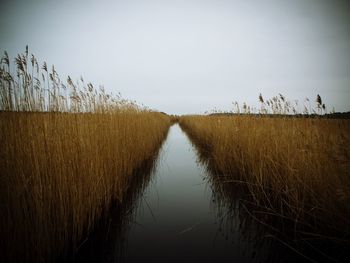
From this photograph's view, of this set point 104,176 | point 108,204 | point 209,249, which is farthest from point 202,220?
point 104,176

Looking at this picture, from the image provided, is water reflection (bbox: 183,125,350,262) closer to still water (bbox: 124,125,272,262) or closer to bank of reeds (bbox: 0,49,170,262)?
still water (bbox: 124,125,272,262)

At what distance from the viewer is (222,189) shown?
3.28m

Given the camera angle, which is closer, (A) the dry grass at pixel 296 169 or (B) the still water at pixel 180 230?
(A) the dry grass at pixel 296 169

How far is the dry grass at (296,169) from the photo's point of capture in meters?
1.58

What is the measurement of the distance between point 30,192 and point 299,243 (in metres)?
2.34

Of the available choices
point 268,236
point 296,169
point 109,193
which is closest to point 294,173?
point 296,169

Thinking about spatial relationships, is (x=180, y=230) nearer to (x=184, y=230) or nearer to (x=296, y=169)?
(x=184, y=230)

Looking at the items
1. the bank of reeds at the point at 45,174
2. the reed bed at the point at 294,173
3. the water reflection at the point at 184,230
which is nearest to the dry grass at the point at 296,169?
the reed bed at the point at 294,173

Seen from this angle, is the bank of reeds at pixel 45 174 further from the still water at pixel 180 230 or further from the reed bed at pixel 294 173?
the reed bed at pixel 294 173

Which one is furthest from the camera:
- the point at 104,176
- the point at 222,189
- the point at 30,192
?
the point at 222,189

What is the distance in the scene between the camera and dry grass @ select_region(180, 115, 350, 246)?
1576mm

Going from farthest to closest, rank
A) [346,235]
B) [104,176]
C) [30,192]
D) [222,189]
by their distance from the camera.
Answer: [222,189] → [104,176] → [346,235] → [30,192]

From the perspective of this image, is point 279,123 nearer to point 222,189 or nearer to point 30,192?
point 222,189

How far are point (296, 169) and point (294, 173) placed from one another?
2.6 inches
